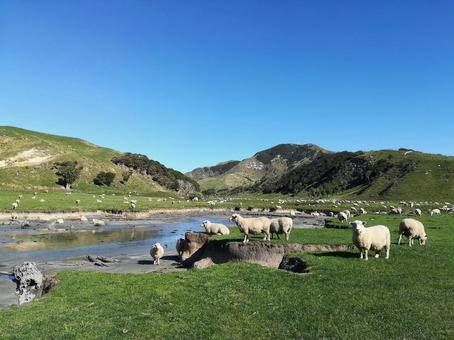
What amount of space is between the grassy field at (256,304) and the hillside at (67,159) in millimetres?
104554

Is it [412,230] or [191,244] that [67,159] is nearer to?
[191,244]

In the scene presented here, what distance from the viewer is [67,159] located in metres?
148

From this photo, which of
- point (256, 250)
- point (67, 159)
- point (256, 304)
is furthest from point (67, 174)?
point (256, 304)

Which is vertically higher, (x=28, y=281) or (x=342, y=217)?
(x=342, y=217)

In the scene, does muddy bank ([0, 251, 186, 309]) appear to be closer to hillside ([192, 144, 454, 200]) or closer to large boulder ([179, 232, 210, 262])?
large boulder ([179, 232, 210, 262])

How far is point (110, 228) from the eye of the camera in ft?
217

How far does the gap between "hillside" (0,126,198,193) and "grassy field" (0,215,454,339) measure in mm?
104554

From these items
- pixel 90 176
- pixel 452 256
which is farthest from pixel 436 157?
pixel 452 256

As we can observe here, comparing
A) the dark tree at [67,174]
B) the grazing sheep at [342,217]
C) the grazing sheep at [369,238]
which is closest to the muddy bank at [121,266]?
the grazing sheep at [369,238]

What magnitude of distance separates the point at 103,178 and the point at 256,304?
433 feet

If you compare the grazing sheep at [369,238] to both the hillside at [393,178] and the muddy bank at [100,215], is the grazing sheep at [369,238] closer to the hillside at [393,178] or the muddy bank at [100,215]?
the muddy bank at [100,215]

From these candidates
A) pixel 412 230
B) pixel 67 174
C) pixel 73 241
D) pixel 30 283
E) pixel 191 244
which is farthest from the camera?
pixel 67 174

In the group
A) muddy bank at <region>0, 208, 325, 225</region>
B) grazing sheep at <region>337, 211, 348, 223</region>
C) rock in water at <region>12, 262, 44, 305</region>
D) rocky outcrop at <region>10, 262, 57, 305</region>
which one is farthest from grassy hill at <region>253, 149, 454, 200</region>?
rock in water at <region>12, 262, 44, 305</region>

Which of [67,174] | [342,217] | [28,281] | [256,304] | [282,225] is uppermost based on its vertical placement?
[67,174]
